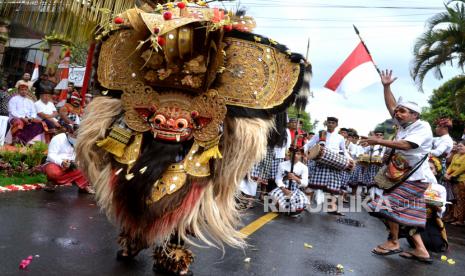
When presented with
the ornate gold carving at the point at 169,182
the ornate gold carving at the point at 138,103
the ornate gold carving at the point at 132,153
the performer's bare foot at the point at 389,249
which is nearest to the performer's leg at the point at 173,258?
the ornate gold carving at the point at 169,182

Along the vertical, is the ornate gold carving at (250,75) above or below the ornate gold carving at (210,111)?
above

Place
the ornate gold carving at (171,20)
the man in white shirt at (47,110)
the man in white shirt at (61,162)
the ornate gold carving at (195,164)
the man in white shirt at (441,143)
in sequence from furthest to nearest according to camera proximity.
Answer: the man in white shirt at (47,110) < the man in white shirt at (441,143) < the man in white shirt at (61,162) < the ornate gold carving at (195,164) < the ornate gold carving at (171,20)

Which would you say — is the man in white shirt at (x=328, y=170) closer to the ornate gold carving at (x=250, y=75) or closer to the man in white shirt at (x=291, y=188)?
the man in white shirt at (x=291, y=188)

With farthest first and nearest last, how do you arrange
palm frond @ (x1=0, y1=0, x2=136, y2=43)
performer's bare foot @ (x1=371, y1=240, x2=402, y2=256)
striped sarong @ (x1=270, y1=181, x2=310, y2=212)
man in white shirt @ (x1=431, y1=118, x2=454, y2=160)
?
man in white shirt @ (x1=431, y1=118, x2=454, y2=160)
striped sarong @ (x1=270, y1=181, x2=310, y2=212)
palm frond @ (x1=0, y1=0, x2=136, y2=43)
performer's bare foot @ (x1=371, y1=240, x2=402, y2=256)

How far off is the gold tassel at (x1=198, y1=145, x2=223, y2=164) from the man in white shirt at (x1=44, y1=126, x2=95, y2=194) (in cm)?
383

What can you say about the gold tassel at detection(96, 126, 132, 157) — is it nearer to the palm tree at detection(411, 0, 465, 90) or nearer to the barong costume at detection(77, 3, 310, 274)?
the barong costume at detection(77, 3, 310, 274)

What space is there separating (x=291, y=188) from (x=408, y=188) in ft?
9.23

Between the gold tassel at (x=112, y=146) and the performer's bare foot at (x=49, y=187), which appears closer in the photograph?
the gold tassel at (x=112, y=146)

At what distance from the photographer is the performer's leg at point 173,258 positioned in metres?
3.29

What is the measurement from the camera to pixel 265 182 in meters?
9.05

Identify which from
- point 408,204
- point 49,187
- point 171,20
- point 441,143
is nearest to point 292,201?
point 408,204

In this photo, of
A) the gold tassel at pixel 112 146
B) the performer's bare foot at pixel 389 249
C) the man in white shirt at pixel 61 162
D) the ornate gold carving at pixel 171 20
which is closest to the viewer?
the ornate gold carving at pixel 171 20

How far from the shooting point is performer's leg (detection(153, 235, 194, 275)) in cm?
329

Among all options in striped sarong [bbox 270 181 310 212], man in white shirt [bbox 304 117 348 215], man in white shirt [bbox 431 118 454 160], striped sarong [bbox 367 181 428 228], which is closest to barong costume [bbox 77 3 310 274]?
striped sarong [bbox 367 181 428 228]
